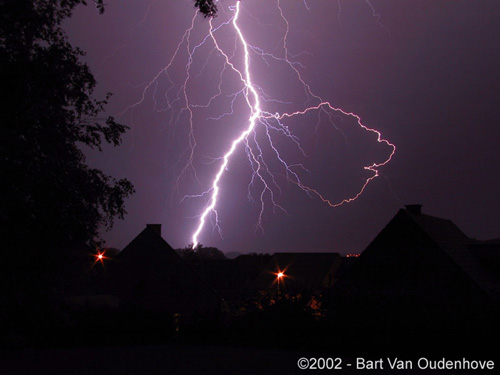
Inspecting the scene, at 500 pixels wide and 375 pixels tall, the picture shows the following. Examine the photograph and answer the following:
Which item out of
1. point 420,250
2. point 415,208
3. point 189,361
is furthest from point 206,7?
point 415,208

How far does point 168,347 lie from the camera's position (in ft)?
51.0

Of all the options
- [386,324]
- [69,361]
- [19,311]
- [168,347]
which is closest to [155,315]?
[168,347]

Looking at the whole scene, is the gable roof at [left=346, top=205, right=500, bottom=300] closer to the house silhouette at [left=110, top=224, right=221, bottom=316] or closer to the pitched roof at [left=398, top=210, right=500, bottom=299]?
the pitched roof at [left=398, top=210, right=500, bottom=299]

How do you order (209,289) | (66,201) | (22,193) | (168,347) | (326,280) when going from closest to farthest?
(22,193), (66,201), (168,347), (209,289), (326,280)

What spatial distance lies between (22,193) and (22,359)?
5990 millimetres

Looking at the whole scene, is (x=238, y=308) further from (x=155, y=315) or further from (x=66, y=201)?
(x=66, y=201)

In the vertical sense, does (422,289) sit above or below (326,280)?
below

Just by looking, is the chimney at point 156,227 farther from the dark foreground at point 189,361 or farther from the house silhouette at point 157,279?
the dark foreground at point 189,361

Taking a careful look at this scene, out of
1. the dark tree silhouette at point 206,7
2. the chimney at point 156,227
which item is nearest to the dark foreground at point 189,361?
the dark tree silhouette at point 206,7

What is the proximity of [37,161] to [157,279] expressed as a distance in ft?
72.1

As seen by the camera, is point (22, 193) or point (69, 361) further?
point (69, 361)

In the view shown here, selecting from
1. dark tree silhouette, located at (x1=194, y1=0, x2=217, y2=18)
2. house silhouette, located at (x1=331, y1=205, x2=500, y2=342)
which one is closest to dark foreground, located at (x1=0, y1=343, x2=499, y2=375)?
house silhouette, located at (x1=331, y1=205, x2=500, y2=342)

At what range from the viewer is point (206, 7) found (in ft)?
28.8

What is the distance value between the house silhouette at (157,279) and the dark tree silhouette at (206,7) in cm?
2342
